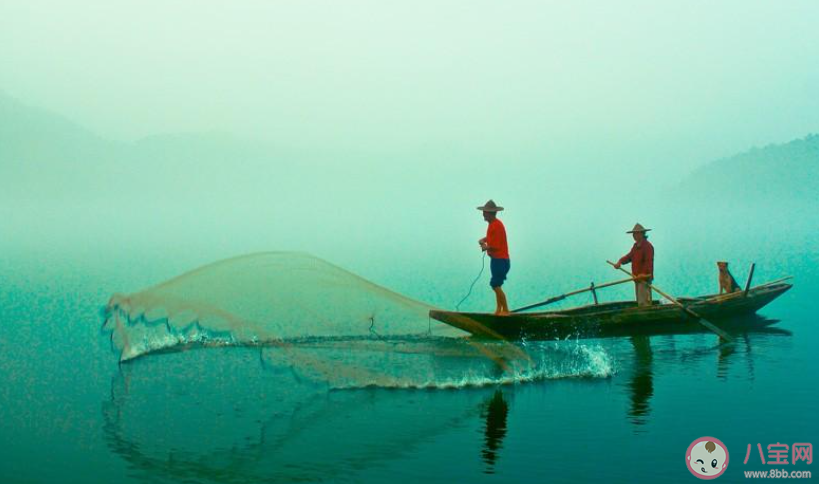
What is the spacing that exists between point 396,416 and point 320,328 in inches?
117

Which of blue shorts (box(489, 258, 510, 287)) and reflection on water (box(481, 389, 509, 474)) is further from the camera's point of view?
blue shorts (box(489, 258, 510, 287))

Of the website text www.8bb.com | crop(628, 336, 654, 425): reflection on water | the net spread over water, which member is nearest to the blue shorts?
the net spread over water

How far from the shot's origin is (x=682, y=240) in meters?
59.3

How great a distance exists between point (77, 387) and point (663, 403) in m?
9.25

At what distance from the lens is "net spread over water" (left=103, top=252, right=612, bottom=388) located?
41.5ft

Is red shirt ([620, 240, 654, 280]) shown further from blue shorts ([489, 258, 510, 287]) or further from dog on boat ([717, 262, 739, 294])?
dog on boat ([717, 262, 739, 294])

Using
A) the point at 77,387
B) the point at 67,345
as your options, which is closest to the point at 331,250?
the point at 67,345

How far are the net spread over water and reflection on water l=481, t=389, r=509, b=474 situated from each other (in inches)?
31.7

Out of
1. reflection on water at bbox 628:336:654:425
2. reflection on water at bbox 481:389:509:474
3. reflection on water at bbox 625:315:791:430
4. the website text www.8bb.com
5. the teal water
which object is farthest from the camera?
reflection on water at bbox 625:315:791:430

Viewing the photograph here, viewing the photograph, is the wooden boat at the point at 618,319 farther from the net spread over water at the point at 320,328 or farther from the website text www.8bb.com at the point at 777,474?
the website text www.8bb.com at the point at 777,474

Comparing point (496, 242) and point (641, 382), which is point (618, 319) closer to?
point (641, 382)

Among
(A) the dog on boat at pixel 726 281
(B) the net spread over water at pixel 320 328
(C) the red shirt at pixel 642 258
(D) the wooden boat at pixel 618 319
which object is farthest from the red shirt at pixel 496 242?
(A) the dog on boat at pixel 726 281

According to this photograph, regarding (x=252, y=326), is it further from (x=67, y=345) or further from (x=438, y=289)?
(x=438, y=289)

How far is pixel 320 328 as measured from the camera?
13625 millimetres
